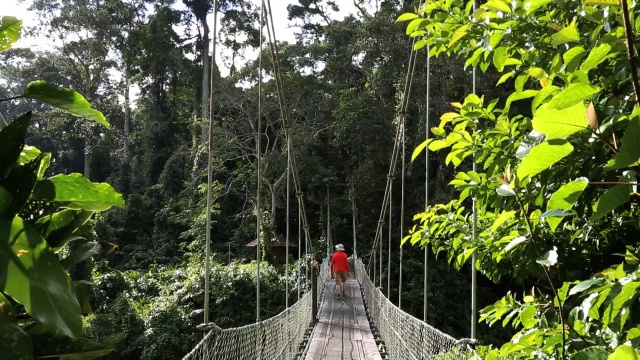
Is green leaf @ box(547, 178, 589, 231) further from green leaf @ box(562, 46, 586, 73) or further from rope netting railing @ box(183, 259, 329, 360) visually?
rope netting railing @ box(183, 259, 329, 360)

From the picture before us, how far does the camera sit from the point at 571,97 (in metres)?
0.38

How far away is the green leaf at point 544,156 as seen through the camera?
373mm

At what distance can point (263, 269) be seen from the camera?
30.7 feet

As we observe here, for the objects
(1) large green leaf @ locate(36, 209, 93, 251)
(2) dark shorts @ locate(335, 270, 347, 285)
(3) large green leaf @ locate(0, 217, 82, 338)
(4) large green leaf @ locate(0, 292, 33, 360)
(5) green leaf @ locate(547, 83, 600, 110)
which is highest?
(5) green leaf @ locate(547, 83, 600, 110)

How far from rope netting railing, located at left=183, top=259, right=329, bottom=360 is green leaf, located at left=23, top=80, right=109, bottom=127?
809 millimetres

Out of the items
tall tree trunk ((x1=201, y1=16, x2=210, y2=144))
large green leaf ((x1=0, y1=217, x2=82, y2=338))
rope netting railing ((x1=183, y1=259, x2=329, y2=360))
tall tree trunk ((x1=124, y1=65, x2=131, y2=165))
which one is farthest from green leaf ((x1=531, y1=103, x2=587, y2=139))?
tall tree trunk ((x1=124, y1=65, x2=131, y2=165))

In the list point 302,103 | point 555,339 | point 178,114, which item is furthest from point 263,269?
point 555,339

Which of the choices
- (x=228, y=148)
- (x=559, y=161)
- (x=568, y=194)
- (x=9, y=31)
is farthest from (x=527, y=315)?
(x=228, y=148)

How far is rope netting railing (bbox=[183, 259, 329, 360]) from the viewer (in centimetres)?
160

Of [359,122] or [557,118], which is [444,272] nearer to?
[359,122]

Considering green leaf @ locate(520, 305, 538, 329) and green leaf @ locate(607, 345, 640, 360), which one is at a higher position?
green leaf @ locate(607, 345, 640, 360)

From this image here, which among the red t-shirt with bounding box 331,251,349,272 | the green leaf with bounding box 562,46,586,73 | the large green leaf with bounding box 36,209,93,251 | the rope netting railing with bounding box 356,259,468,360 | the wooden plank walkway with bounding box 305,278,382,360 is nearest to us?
the large green leaf with bounding box 36,209,93,251

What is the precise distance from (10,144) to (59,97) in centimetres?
10

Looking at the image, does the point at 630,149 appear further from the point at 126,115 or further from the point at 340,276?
the point at 126,115
